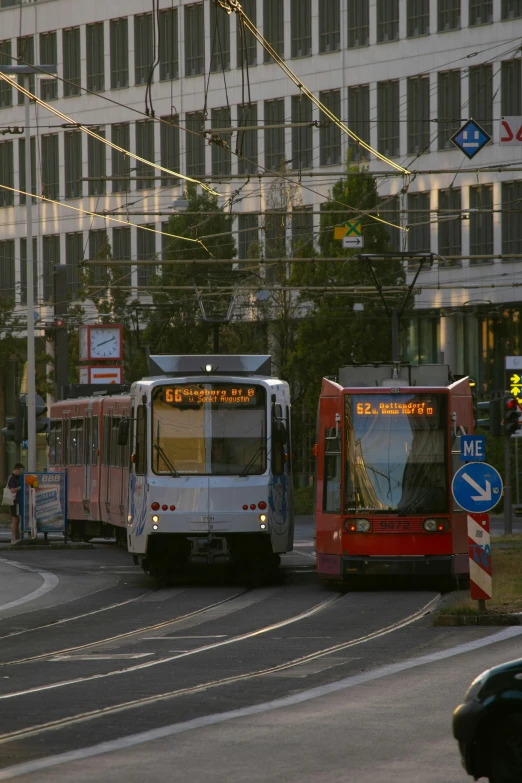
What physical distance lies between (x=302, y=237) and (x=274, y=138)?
260 inches

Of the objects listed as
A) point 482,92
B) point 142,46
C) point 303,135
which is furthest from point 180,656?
point 142,46

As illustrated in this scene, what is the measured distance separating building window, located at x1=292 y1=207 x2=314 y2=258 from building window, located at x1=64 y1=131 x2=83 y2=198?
41.0ft

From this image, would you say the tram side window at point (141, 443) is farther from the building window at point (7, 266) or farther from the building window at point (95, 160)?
the building window at point (7, 266)

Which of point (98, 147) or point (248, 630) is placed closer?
point (248, 630)

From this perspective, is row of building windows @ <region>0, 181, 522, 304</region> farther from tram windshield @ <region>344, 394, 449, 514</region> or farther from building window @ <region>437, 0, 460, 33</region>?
tram windshield @ <region>344, 394, 449, 514</region>

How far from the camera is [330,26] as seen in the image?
6172cm

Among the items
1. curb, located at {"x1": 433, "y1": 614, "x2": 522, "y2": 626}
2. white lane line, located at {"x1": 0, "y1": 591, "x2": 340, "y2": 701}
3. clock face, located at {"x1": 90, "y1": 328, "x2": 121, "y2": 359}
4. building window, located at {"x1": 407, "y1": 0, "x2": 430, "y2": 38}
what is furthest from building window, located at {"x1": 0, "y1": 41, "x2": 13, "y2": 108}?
curb, located at {"x1": 433, "y1": 614, "x2": 522, "y2": 626}

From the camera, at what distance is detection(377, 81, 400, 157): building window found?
59.3 m

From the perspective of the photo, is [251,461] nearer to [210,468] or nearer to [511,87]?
[210,468]

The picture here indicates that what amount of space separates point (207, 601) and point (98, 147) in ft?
162

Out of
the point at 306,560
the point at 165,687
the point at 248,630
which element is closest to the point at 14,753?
the point at 165,687

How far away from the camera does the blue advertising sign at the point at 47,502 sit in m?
33.8

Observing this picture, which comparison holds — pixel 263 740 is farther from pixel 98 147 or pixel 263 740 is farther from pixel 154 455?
pixel 98 147

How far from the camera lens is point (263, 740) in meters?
9.87
